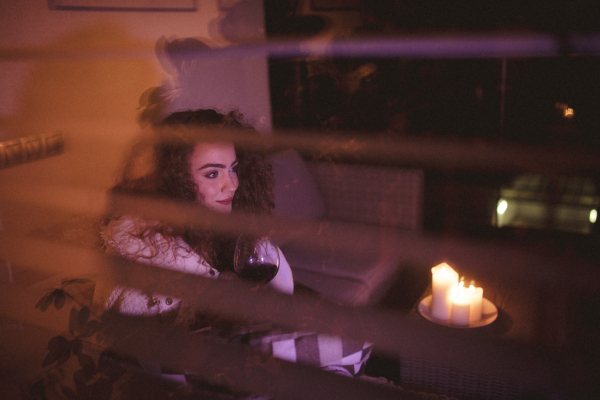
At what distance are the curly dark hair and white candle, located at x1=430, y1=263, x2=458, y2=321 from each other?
70 cm

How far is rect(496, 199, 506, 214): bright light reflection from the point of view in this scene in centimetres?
235

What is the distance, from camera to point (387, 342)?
1.45 m

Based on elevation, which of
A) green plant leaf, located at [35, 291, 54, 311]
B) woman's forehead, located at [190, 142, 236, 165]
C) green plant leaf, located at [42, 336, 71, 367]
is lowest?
green plant leaf, located at [42, 336, 71, 367]

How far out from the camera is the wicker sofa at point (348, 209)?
75.8 inches

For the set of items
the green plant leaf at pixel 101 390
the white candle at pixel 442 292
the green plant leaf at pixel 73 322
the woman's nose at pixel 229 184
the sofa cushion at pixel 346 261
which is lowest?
the sofa cushion at pixel 346 261

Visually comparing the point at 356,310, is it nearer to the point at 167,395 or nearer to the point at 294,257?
the point at 294,257

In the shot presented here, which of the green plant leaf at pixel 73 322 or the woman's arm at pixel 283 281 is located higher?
the green plant leaf at pixel 73 322

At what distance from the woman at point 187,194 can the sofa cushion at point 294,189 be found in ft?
2.78

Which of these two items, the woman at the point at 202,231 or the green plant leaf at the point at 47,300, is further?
the woman at the point at 202,231

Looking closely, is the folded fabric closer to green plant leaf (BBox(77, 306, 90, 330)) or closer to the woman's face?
green plant leaf (BBox(77, 306, 90, 330))

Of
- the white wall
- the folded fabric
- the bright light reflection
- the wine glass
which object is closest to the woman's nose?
the wine glass

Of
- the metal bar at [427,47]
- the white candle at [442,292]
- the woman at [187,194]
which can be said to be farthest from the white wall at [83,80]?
the white candle at [442,292]

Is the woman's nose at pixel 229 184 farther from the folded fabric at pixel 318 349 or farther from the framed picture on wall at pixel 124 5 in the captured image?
the framed picture on wall at pixel 124 5

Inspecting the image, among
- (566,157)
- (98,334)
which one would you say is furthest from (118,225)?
(566,157)
